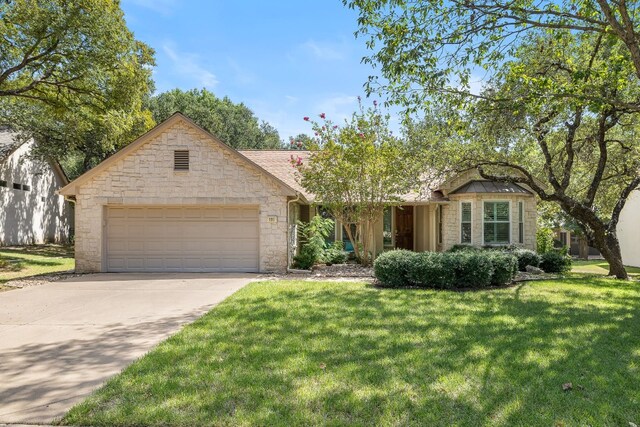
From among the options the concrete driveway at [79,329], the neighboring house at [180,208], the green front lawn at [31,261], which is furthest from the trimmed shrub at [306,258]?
the green front lawn at [31,261]

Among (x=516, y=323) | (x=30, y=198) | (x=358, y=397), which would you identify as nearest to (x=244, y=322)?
(x=358, y=397)

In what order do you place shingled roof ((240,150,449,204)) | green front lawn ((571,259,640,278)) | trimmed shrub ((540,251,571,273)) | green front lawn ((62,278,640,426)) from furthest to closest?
1. green front lawn ((571,259,640,278))
2. shingled roof ((240,150,449,204))
3. trimmed shrub ((540,251,571,273))
4. green front lawn ((62,278,640,426))

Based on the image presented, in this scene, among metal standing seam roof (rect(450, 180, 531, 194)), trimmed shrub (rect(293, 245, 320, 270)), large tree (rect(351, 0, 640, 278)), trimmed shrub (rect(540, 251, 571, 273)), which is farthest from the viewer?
metal standing seam roof (rect(450, 180, 531, 194))

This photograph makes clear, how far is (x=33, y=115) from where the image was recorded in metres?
21.3

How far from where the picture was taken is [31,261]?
1778cm

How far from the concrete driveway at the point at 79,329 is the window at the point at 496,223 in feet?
32.1

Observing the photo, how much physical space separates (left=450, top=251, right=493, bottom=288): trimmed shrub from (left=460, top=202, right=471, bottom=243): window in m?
6.03

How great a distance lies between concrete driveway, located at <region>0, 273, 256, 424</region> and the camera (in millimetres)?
4227

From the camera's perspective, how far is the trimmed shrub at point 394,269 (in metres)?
10.6

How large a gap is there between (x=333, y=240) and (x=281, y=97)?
9.16 meters

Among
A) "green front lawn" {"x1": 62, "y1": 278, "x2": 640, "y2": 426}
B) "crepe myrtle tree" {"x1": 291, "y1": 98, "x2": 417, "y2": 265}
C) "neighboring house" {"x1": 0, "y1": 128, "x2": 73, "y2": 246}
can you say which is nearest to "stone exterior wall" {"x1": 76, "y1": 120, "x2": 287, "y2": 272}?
"crepe myrtle tree" {"x1": 291, "y1": 98, "x2": 417, "y2": 265}

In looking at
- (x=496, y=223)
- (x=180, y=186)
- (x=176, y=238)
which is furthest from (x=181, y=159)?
(x=496, y=223)

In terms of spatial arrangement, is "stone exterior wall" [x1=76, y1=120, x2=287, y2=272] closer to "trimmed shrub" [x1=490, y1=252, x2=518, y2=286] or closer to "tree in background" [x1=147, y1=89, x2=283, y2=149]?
"trimmed shrub" [x1=490, y1=252, x2=518, y2=286]

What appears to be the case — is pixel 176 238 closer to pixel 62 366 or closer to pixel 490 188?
pixel 62 366
